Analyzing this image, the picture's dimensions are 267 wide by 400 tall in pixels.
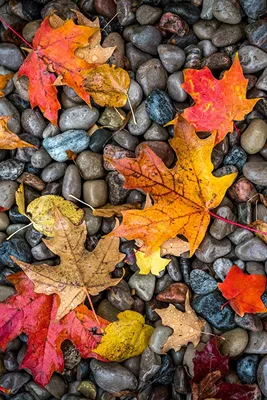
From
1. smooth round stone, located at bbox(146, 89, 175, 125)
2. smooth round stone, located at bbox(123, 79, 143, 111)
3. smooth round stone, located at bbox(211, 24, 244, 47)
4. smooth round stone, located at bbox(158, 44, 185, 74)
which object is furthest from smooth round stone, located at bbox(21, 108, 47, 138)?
smooth round stone, located at bbox(211, 24, 244, 47)

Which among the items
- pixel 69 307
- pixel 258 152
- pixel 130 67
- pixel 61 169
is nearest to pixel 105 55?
pixel 130 67

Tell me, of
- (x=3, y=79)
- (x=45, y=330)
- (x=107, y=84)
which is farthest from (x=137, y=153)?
(x=45, y=330)

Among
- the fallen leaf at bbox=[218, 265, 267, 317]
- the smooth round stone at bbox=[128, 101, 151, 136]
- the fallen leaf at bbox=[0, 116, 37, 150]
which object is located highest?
the fallen leaf at bbox=[0, 116, 37, 150]

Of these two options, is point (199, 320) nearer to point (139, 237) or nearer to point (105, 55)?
point (139, 237)

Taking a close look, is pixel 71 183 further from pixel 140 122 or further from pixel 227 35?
pixel 227 35

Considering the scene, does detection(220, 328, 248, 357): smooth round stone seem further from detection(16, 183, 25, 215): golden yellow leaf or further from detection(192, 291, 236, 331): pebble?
detection(16, 183, 25, 215): golden yellow leaf

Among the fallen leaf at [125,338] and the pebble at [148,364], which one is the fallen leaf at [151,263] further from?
the pebble at [148,364]
